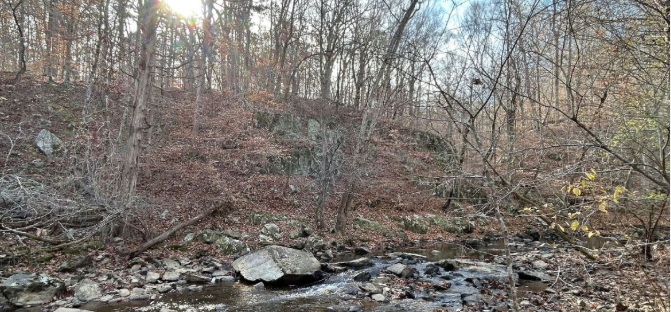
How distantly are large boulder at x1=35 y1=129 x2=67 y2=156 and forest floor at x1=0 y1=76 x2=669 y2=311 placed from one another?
11.9 inches

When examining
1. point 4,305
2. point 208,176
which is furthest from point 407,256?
point 4,305

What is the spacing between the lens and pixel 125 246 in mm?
10039

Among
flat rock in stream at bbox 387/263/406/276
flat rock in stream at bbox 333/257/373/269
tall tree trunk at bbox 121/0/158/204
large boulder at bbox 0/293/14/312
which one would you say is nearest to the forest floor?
tall tree trunk at bbox 121/0/158/204

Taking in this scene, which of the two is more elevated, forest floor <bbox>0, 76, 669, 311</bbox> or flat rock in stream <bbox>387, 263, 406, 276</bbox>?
forest floor <bbox>0, 76, 669, 311</bbox>

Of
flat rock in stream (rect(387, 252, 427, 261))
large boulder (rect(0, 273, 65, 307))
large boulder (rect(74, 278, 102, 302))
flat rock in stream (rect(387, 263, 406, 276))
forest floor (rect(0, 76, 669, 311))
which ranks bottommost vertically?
flat rock in stream (rect(387, 252, 427, 261))

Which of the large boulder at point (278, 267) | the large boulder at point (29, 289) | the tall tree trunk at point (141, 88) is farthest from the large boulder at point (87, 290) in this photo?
the tall tree trunk at point (141, 88)

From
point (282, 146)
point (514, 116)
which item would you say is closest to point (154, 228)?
point (282, 146)

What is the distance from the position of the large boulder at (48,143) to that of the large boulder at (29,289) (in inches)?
318

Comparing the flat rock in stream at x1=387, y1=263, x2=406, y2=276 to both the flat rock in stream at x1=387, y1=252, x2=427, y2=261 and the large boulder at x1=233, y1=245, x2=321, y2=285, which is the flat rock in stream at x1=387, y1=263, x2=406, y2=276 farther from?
the large boulder at x1=233, y1=245, x2=321, y2=285

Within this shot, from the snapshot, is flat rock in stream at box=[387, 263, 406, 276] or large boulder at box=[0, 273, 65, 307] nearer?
large boulder at box=[0, 273, 65, 307]

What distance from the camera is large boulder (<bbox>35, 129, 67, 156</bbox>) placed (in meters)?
13.9

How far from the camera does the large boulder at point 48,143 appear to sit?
1385 centimetres

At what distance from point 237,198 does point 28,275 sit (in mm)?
7210

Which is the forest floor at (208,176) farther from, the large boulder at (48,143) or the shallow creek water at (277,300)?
the shallow creek water at (277,300)
